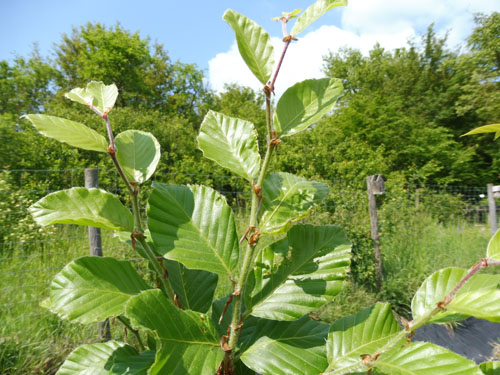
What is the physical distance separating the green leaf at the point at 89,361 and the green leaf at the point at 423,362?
30 centimetres

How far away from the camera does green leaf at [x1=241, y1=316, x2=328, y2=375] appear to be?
0.33 metres

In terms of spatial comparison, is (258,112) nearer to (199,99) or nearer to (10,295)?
(199,99)

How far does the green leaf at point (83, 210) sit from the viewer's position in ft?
1.04

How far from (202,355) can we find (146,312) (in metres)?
0.08

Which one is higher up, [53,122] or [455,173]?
[455,173]

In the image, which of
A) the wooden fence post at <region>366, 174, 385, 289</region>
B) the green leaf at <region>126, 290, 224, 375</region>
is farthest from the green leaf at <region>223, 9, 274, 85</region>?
the wooden fence post at <region>366, 174, 385, 289</region>

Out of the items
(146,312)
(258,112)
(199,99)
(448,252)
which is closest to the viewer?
(146,312)

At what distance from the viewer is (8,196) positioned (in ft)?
12.7

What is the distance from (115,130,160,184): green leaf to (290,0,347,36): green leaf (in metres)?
0.21

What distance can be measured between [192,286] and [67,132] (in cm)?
26

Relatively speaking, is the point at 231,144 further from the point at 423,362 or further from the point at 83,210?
the point at 423,362

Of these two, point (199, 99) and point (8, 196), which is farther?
point (199, 99)

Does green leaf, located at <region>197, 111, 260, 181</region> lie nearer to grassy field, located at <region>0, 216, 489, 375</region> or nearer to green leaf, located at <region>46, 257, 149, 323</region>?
green leaf, located at <region>46, 257, 149, 323</region>

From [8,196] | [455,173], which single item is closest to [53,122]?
[8,196]
